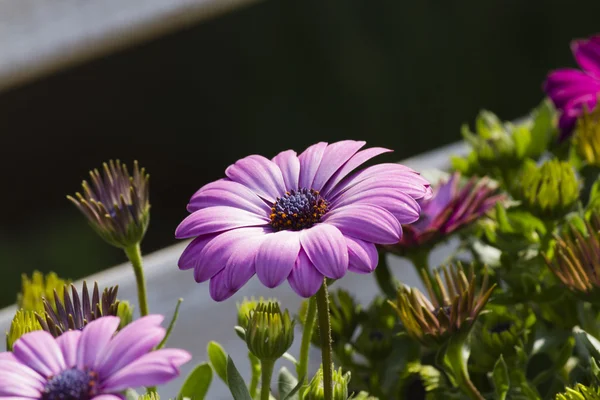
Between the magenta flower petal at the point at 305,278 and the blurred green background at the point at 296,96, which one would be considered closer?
the magenta flower petal at the point at 305,278

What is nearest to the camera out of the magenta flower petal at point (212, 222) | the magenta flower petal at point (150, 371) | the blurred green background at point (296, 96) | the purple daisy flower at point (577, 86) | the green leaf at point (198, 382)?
the magenta flower petal at point (150, 371)

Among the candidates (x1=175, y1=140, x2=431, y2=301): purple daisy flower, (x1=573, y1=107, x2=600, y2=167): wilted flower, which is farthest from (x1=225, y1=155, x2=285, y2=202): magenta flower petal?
(x1=573, y1=107, x2=600, y2=167): wilted flower

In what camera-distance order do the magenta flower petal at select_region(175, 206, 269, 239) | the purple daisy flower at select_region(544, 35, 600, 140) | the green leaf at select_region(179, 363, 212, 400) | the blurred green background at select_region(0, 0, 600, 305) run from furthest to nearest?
the blurred green background at select_region(0, 0, 600, 305) → the purple daisy flower at select_region(544, 35, 600, 140) → the green leaf at select_region(179, 363, 212, 400) → the magenta flower petal at select_region(175, 206, 269, 239)

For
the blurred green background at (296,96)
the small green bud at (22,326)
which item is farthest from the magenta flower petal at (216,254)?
the blurred green background at (296,96)

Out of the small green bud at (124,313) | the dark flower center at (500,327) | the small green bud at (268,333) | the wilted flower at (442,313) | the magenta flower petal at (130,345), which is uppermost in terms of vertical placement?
the magenta flower petal at (130,345)

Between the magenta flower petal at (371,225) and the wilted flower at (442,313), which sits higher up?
the magenta flower petal at (371,225)

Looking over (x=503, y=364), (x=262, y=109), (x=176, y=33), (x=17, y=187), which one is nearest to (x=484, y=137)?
(x=503, y=364)

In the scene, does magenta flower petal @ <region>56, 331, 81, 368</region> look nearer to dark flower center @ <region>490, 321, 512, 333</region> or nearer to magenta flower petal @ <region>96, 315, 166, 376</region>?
magenta flower petal @ <region>96, 315, 166, 376</region>

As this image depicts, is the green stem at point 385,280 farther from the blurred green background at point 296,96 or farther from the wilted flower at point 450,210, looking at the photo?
the blurred green background at point 296,96
